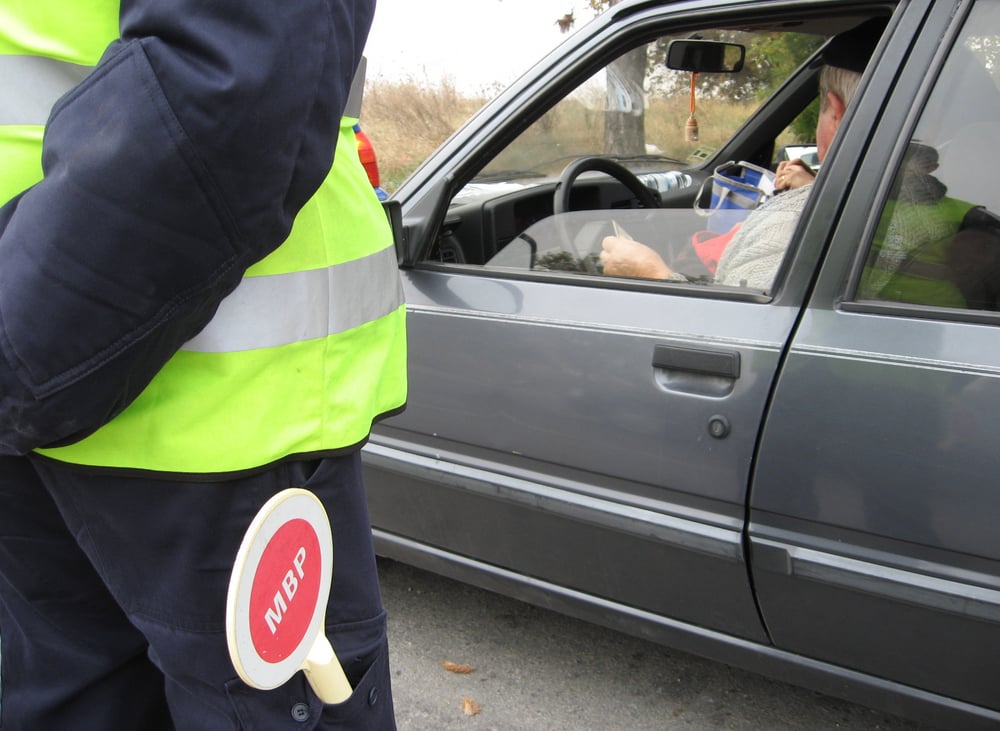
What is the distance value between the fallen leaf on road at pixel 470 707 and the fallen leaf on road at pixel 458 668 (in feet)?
0.38

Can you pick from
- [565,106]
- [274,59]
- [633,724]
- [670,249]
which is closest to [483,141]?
[565,106]

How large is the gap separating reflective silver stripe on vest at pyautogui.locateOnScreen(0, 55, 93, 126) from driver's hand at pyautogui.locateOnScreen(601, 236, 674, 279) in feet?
4.29

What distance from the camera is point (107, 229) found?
2.70 ft

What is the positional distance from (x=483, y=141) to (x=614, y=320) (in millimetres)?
573

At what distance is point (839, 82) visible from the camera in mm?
2121

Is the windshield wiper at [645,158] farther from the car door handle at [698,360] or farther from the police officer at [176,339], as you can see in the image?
the police officer at [176,339]

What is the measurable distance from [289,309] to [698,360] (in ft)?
3.03

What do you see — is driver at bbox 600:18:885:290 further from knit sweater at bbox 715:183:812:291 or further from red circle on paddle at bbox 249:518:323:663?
red circle on paddle at bbox 249:518:323:663

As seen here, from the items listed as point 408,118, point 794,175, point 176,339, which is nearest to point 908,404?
point 794,175

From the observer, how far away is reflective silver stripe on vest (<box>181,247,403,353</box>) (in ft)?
3.24

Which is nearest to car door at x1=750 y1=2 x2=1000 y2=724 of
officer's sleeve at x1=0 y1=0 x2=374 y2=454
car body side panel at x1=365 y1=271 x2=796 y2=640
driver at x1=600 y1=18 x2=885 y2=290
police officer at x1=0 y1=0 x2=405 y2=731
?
car body side panel at x1=365 y1=271 x2=796 y2=640

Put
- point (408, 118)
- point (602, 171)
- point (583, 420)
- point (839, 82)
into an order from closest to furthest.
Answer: point (583, 420) < point (839, 82) < point (602, 171) < point (408, 118)

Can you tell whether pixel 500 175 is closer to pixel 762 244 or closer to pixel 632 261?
pixel 632 261

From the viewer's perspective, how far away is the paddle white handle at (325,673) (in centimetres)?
105
